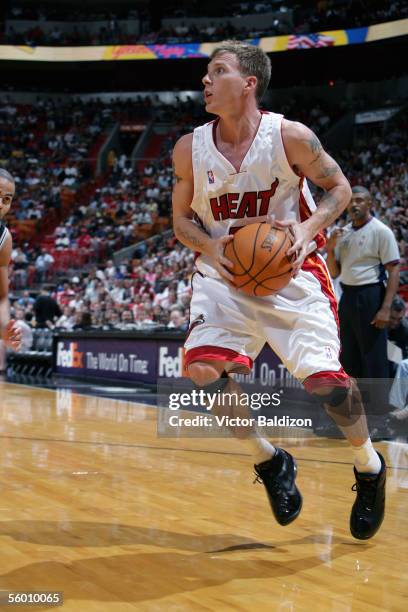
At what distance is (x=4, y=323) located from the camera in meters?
4.18

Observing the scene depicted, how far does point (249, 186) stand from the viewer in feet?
11.3

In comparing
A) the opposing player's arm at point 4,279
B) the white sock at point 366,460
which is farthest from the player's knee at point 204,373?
the opposing player's arm at point 4,279

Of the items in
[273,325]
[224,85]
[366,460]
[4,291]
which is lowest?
[366,460]

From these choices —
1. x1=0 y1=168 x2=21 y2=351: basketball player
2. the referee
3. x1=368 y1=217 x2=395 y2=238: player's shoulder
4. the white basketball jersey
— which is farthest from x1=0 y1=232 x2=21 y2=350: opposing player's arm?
x1=368 y1=217 x2=395 y2=238: player's shoulder

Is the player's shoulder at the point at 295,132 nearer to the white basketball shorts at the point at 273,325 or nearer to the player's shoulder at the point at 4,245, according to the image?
the white basketball shorts at the point at 273,325

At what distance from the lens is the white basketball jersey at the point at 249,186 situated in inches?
135

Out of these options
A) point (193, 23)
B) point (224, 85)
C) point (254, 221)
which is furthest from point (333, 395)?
point (193, 23)

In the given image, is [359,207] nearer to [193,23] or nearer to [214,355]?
[214,355]

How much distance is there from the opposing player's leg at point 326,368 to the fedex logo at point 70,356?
9799mm

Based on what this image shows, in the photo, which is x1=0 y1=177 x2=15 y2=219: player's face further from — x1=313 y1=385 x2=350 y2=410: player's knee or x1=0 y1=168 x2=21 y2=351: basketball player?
x1=313 y1=385 x2=350 y2=410: player's knee

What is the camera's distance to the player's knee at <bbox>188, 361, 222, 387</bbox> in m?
3.30

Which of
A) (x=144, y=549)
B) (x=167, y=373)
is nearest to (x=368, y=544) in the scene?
(x=144, y=549)

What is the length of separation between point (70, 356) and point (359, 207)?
25.4ft

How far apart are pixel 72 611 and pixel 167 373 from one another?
26.5 feet
